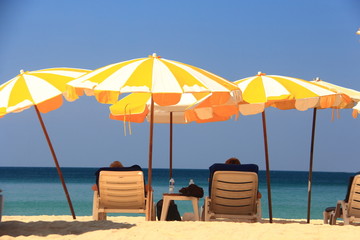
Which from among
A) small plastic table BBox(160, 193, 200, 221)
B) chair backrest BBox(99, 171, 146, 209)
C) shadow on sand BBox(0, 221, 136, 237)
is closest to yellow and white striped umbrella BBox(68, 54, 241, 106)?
chair backrest BBox(99, 171, 146, 209)

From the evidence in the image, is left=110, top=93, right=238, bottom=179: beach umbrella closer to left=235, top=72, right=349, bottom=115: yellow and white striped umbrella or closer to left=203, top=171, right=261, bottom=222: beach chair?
left=235, top=72, right=349, bottom=115: yellow and white striped umbrella

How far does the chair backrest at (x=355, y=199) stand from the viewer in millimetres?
7917

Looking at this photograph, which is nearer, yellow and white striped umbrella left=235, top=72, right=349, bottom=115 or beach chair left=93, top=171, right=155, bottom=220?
beach chair left=93, top=171, right=155, bottom=220

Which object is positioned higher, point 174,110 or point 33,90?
point 33,90

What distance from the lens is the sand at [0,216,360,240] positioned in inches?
260

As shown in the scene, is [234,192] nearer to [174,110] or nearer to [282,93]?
[282,93]

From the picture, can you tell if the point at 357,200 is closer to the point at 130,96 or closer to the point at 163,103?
the point at 163,103

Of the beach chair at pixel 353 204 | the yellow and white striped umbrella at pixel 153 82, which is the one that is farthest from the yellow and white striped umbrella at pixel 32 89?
the beach chair at pixel 353 204

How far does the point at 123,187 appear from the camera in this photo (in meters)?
7.91

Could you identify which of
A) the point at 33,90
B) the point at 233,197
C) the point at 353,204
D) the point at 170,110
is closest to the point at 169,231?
the point at 233,197

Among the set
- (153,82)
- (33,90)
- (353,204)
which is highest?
(153,82)

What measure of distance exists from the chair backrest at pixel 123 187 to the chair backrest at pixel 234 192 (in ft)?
2.97

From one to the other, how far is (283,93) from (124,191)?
7.98ft

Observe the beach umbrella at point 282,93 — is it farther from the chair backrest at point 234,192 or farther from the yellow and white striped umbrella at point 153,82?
the chair backrest at point 234,192
